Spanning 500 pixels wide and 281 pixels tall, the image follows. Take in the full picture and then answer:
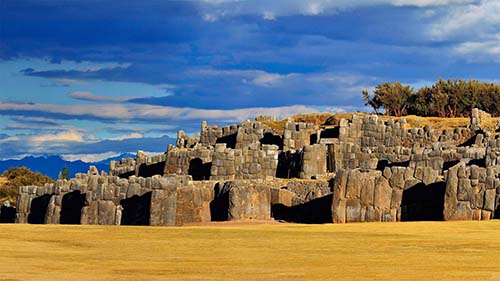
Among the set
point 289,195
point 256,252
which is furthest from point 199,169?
point 256,252

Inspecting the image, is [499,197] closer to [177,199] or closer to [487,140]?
[177,199]

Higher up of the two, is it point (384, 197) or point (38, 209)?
point (384, 197)

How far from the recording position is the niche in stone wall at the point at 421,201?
3325 centimetres

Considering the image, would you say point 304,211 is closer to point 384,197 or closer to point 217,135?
point 384,197

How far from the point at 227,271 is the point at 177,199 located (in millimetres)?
14997

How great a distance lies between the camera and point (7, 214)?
143 ft

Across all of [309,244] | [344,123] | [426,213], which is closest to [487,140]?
[344,123]

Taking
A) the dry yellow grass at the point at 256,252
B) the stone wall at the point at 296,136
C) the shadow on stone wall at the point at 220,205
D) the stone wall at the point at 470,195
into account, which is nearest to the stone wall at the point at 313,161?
the stone wall at the point at 296,136

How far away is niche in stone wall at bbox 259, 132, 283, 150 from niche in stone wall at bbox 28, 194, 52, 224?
64.3 feet

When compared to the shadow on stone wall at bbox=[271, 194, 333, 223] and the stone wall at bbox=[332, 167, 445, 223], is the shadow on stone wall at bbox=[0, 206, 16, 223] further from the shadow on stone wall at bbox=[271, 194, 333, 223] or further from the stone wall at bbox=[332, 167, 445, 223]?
the stone wall at bbox=[332, 167, 445, 223]

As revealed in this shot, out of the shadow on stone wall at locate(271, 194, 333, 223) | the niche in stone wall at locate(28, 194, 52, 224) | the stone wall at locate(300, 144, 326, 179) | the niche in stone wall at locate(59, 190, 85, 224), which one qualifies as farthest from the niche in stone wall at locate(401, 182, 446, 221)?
the niche in stone wall at locate(28, 194, 52, 224)

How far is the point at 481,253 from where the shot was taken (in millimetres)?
23031

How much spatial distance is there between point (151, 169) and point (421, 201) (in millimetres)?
23346

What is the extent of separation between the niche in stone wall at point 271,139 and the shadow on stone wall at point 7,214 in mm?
18075
